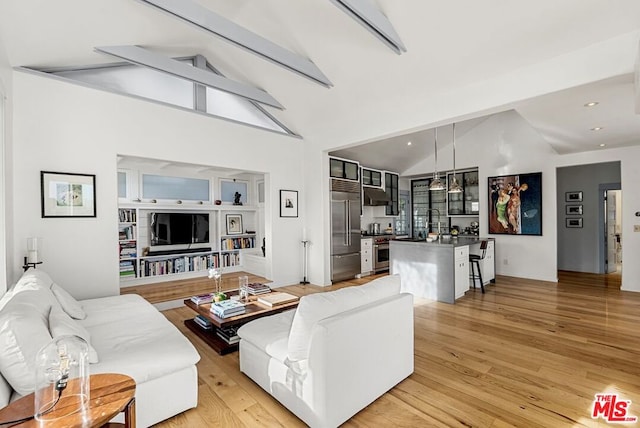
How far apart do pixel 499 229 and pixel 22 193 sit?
25.6 ft

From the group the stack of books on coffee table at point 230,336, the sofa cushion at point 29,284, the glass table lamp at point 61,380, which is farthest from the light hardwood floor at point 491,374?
the sofa cushion at point 29,284

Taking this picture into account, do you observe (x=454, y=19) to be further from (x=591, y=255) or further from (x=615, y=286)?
(x=591, y=255)

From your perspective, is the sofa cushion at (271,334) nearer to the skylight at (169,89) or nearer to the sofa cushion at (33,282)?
the sofa cushion at (33,282)

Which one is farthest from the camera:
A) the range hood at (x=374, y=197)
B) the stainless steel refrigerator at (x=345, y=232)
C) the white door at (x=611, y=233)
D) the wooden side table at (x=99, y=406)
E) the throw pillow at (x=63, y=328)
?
the range hood at (x=374, y=197)

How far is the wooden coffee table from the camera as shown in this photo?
108 inches

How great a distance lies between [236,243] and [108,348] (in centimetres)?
455

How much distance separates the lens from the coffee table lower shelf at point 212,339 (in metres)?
2.92

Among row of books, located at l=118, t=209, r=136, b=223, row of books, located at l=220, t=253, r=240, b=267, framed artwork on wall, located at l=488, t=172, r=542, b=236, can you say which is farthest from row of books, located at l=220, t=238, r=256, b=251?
framed artwork on wall, located at l=488, t=172, r=542, b=236

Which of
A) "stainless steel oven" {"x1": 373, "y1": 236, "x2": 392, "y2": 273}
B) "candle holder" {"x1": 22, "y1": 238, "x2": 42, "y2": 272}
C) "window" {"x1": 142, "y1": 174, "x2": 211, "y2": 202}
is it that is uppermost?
"window" {"x1": 142, "y1": 174, "x2": 211, "y2": 202}

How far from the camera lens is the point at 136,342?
7.11 ft

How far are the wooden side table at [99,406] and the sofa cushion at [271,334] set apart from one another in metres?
0.89

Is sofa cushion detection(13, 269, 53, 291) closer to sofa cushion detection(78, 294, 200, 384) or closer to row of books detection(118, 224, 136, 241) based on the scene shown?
sofa cushion detection(78, 294, 200, 384)

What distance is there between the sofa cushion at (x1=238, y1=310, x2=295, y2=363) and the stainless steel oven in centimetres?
440

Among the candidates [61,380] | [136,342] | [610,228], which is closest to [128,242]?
[136,342]
